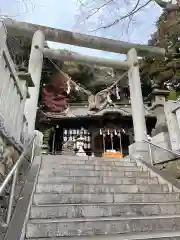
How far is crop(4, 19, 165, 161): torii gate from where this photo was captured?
24.5ft

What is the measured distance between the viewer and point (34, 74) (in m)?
7.45

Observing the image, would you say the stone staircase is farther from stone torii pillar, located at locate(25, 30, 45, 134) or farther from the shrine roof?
the shrine roof

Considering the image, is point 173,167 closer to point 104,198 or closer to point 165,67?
point 104,198

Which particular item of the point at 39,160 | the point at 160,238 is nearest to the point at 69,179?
the point at 39,160

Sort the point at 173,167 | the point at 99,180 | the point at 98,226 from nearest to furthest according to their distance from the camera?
the point at 98,226, the point at 99,180, the point at 173,167

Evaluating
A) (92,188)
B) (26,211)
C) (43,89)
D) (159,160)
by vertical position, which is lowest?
(26,211)

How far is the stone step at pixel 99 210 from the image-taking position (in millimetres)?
2949

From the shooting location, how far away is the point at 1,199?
9.06ft

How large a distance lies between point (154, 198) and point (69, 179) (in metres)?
1.80

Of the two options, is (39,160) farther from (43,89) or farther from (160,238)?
(43,89)

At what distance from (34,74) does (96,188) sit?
17.5ft

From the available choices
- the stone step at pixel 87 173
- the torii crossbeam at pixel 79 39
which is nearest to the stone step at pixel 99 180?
the stone step at pixel 87 173

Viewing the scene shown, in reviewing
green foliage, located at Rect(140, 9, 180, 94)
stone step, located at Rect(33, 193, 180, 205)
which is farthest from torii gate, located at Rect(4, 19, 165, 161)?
stone step, located at Rect(33, 193, 180, 205)

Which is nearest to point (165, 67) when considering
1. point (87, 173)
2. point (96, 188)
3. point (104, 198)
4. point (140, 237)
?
point (87, 173)
